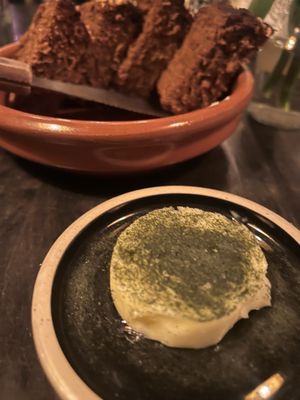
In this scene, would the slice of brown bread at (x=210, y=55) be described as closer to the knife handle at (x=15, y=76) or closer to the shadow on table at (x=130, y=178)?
the shadow on table at (x=130, y=178)

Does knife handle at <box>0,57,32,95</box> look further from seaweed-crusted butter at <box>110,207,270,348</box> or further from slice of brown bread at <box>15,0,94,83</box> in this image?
seaweed-crusted butter at <box>110,207,270,348</box>

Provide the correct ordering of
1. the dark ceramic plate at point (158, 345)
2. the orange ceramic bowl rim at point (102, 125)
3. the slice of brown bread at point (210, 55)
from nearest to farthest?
the dark ceramic plate at point (158, 345) → the orange ceramic bowl rim at point (102, 125) → the slice of brown bread at point (210, 55)

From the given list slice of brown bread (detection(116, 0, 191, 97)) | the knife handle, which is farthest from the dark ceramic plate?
slice of brown bread (detection(116, 0, 191, 97))

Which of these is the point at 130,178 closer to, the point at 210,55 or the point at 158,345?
the point at 210,55

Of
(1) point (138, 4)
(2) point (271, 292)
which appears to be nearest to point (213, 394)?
(2) point (271, 292)

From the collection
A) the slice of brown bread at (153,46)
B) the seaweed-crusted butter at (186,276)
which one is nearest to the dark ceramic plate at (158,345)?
the seaweed-crusted butter at (186,276)

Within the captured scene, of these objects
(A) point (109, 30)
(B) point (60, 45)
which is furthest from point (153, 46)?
(B) point (60, 45)
